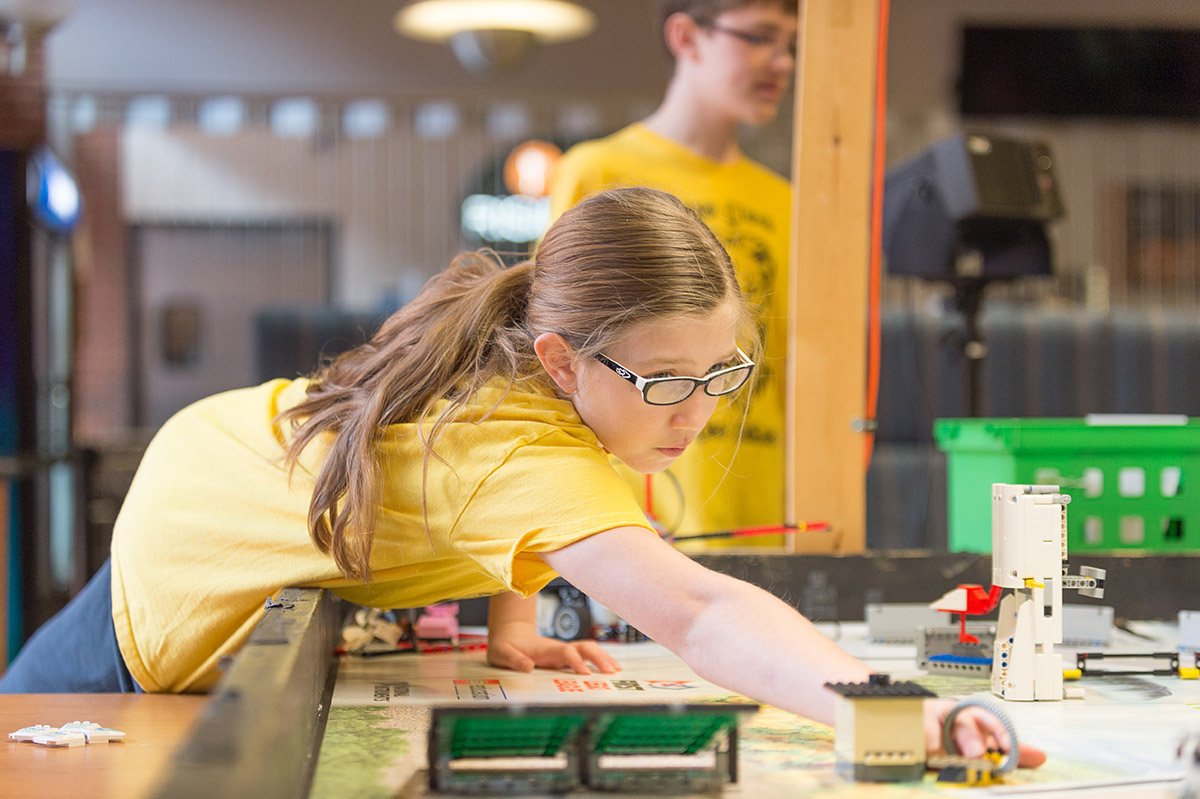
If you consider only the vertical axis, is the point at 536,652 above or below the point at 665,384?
below

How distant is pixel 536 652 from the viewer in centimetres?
133

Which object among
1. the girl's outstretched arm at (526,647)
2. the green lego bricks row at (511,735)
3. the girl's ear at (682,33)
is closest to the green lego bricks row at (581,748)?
the green lego bricks row at (511,735)

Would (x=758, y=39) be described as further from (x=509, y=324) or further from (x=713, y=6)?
(x=509, y=324)

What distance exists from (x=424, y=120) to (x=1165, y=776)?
541 centimetres

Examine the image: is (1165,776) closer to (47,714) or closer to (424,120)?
(47,714)

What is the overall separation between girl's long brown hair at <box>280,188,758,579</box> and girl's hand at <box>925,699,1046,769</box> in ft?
1.41

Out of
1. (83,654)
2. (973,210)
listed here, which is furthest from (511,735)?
(973,210)

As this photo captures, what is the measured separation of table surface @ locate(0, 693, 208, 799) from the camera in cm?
92

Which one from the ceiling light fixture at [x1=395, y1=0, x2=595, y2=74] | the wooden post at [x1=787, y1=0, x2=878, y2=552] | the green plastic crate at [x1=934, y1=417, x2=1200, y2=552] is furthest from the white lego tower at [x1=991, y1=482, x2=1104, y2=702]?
the ceiling light fixture at [x1=395, y1=0, x2=595, y2=74]

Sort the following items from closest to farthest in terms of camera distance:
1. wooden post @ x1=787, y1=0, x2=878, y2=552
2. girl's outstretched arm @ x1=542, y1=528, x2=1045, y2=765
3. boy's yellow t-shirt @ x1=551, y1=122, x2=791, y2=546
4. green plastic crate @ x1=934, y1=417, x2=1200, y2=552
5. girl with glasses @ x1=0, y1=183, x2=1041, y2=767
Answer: girl's outstretched arm @ x1=542, y1=528, x2=1045, y2=765, girl with glasses @ x1=0, y1=183, x2=1041, y2=767, green plastic crate @ x1=934, y1=417, x2=1200, y2=552, wooden post @ x1=787, y1=0, x2=878, y2=552, boy's yellow t-shirt @ x1=551, y1=122, x2=791, y2=546

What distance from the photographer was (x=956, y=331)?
2488 millimetres

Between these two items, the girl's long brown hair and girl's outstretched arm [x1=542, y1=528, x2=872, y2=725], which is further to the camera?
the girl's long brown hair

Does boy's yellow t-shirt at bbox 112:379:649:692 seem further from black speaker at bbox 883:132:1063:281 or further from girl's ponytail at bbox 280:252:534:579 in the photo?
black speaker at bbox 883:132:1063:281

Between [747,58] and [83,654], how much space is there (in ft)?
4.71
